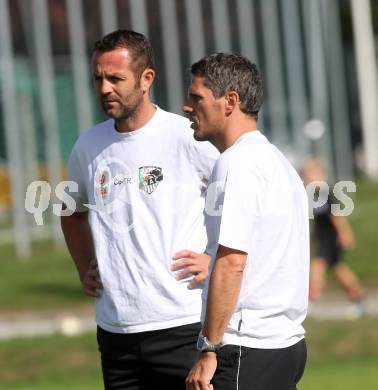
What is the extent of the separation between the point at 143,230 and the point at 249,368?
112cm

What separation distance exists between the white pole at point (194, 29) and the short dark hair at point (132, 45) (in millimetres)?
17705

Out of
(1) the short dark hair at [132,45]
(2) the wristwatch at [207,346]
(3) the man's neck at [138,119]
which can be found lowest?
(2) the wristwatch at [207,346]

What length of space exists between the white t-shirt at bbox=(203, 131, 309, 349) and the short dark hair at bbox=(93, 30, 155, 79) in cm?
108

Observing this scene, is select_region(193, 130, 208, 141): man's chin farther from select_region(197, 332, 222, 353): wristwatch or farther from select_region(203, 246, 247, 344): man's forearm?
select_region(197, 332, 222, 353): wristwatch

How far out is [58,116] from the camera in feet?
74.4

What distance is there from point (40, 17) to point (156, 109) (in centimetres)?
1575

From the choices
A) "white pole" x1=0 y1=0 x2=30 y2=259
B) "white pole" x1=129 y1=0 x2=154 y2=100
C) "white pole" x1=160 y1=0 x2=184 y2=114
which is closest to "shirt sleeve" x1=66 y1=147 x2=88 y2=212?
"white pole" x1=0 y1=0 x2=30 y2=259

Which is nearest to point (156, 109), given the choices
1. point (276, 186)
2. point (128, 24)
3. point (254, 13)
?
point (276, 186)

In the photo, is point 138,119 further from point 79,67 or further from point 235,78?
point 79,67

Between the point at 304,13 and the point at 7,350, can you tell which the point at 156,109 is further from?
the point at 304,13

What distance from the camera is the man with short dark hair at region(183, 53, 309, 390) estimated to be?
4.88 meters

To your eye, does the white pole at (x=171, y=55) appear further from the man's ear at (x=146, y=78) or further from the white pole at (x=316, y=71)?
the man's ear at (x=146, y=78)

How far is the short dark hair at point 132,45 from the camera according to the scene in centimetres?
596

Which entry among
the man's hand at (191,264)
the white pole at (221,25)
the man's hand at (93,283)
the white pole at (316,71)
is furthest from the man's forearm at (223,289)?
the white pole at (316,71)
